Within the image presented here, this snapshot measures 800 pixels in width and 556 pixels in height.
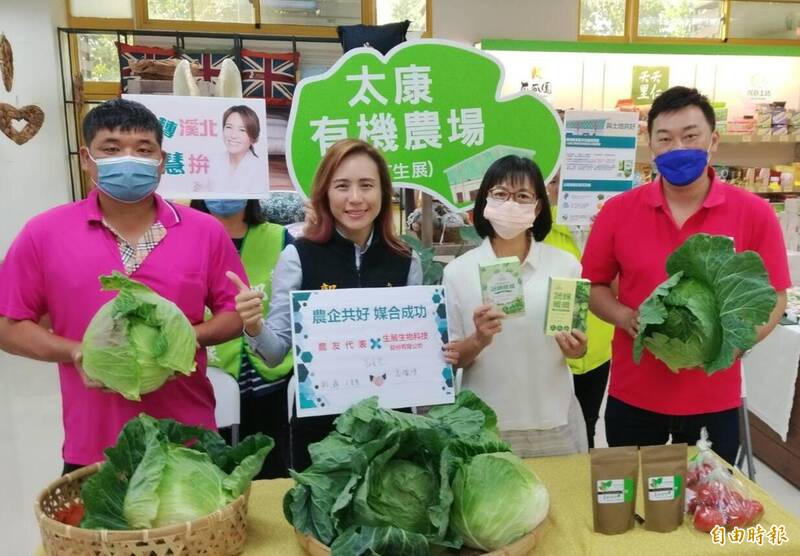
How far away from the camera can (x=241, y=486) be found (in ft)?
4.69

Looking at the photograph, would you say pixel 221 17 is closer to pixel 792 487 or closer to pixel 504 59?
pixel 504 59

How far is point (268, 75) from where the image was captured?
3543 millimetres

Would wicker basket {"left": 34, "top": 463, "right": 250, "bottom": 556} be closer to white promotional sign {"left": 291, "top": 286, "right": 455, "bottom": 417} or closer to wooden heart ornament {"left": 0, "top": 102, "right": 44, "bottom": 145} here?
white promotional sign {"left": 291, "top": 286, "right": 455, "bottom": 417}

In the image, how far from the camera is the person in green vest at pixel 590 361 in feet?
9.51

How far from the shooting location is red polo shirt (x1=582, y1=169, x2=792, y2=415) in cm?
202

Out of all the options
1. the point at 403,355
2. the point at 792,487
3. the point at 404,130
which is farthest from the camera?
the point at 792,487

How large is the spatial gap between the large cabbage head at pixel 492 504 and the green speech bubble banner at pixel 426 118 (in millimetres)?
1480

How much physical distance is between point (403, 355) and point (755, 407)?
2.90 m

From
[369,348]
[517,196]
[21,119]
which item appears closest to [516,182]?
[517,196]

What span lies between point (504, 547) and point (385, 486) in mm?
283

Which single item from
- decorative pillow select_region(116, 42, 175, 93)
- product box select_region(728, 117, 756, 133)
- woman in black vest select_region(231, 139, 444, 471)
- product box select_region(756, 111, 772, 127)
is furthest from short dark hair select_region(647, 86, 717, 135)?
product box select_region(756, 111, 772, 127)

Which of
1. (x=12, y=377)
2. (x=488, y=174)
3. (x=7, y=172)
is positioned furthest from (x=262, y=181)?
(x=7, y=172)

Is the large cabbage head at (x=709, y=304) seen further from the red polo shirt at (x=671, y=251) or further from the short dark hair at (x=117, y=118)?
the short dark hair at (x=117, y=118)

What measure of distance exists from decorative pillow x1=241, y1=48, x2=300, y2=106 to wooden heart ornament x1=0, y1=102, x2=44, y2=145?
3.11m
